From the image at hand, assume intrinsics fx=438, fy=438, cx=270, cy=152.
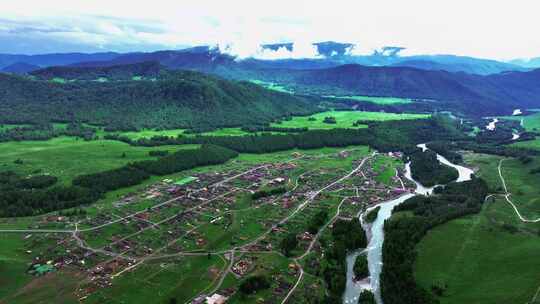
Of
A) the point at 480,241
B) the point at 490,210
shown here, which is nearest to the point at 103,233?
the point at 480,241

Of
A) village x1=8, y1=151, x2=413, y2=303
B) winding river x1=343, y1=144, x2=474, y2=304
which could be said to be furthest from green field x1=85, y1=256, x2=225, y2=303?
winding river x1=343, y1=144, x2=474, y2=304

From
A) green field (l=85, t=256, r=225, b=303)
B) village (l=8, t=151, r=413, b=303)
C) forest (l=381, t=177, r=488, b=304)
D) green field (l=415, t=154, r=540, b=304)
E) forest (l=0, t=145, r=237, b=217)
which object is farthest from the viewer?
forest (l=0, t=145, r=237, b=217)

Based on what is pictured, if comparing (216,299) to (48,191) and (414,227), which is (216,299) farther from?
(48,191)

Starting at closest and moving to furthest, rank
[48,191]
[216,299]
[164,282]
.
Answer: [216,299], [164,282], [48,191]

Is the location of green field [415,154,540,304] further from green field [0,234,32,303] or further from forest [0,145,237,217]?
forest [0,145,237,217]

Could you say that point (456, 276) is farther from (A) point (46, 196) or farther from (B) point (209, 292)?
(A) point (46, 196)

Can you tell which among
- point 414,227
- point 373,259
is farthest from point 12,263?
point 414,227

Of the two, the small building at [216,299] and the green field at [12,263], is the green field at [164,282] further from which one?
the green field at [12,263]
